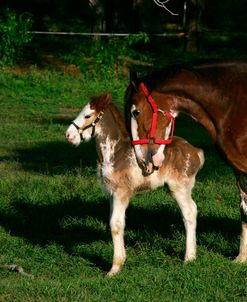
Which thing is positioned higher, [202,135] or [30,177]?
[30,177]

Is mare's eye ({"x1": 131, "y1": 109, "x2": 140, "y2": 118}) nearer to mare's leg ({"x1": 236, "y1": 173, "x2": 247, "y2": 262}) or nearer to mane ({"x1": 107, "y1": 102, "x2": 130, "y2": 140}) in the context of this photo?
mane ({"x1": 107, "y1": 102, "x2": 130, "y2": 140})

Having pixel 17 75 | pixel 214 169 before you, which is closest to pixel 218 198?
pixel 214 169

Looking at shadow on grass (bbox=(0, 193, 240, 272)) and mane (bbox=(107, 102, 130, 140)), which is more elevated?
mane (bbox=(107, 102, 130, 140))

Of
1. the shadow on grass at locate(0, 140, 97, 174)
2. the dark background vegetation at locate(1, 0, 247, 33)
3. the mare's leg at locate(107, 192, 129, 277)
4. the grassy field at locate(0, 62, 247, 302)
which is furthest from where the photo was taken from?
the dark background vegetation at locate(1, 0, 247, 33)

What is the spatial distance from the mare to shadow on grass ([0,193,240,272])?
54.6 inches

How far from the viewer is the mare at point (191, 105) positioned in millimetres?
7734

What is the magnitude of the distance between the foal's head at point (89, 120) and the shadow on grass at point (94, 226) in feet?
4.17

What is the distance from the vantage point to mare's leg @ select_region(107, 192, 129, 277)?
A: 26.9 ft

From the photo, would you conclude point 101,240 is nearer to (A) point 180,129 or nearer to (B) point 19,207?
(B) point 19,207

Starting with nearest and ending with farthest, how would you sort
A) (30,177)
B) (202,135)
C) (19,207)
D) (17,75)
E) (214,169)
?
(19,207) < (30,177) < (214,169) < (202,135) < (17,75)

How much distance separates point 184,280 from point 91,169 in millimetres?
5855

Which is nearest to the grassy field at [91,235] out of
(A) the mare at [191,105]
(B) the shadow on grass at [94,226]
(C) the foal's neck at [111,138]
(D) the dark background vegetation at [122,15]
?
(B) the shadow on grass at [94,226]

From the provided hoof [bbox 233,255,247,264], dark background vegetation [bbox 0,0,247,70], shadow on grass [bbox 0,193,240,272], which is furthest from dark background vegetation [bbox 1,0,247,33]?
hoof [bbox 233,255,247,264]

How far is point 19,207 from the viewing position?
35.8ft
